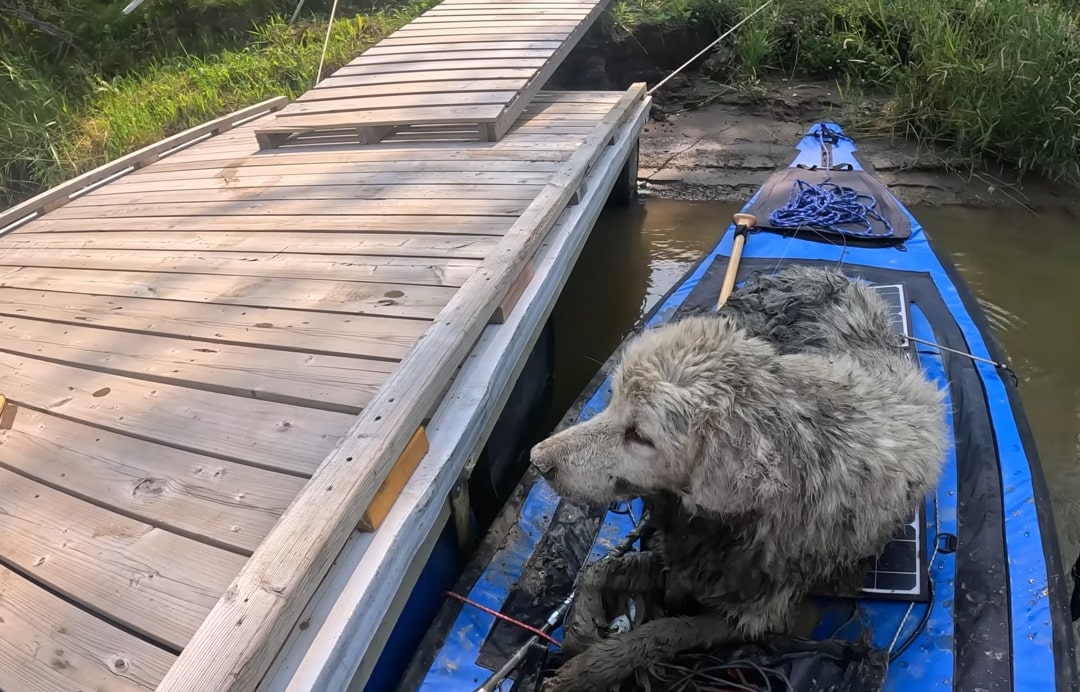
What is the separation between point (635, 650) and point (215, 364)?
2.03 meters

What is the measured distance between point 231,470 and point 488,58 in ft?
14.1

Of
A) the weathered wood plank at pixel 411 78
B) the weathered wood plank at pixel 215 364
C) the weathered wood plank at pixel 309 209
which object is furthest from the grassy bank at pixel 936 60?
the weathered wood plank at pixel 215 364

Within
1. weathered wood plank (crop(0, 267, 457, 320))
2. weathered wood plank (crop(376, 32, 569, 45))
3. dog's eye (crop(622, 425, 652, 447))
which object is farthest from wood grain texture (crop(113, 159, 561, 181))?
dog's eye (crop(622, 425, 652, 447))

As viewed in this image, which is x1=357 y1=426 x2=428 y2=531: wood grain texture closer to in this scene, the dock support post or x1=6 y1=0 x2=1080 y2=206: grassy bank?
the dock support post

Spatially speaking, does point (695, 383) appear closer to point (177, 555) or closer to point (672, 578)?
point (672, 578)

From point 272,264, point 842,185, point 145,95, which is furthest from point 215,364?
point 145,95

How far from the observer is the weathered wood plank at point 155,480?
200 cm

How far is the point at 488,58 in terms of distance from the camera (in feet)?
17.6

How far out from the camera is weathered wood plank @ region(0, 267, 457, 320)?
2.94 metres

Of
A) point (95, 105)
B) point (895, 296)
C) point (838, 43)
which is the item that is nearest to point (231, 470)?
point (895, 296)

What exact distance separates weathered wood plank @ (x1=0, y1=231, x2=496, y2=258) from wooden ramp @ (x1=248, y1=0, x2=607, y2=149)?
56.6 inches

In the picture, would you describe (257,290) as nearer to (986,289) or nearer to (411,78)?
(411,78)

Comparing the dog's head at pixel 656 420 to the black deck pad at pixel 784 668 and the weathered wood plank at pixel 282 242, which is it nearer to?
the black deck pad at pixel 784 668

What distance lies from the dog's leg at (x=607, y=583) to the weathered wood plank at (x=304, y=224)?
74.0 inches
